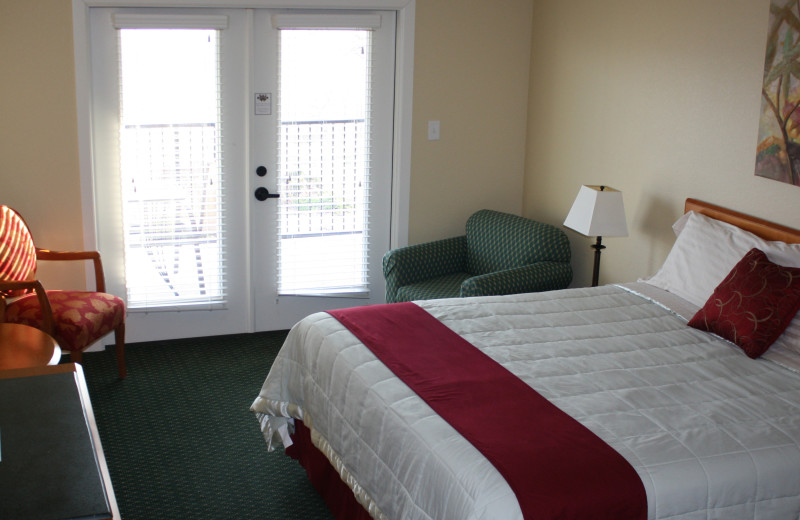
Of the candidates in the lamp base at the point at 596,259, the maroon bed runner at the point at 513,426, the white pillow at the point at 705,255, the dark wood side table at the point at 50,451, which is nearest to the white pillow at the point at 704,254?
the white pillow at the point at 705,255

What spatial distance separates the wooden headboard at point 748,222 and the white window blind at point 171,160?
2.79m

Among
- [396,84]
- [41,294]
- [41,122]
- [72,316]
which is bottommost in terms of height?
[72,316]

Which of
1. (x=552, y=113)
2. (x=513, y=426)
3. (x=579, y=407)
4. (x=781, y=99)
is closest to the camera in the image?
(x=513, y=426)

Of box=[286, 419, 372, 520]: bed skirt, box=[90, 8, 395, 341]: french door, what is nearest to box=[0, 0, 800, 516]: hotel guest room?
box=[90, 8, 395, 341]: french door

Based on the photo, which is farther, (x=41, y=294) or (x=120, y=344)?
(x=120, y=344)

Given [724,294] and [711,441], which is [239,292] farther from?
[711,441]

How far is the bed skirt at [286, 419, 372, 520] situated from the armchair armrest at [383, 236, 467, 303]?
1511 millimetres

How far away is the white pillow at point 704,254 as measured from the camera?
11.5 feet

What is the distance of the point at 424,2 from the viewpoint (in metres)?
5.17

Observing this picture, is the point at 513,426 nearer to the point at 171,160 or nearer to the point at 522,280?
the point at 522,280

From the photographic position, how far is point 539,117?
17.8 feet

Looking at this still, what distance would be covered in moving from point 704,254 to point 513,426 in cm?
164

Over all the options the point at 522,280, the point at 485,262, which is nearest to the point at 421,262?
the point at 485,262

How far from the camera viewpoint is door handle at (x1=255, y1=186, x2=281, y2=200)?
5164 mm
